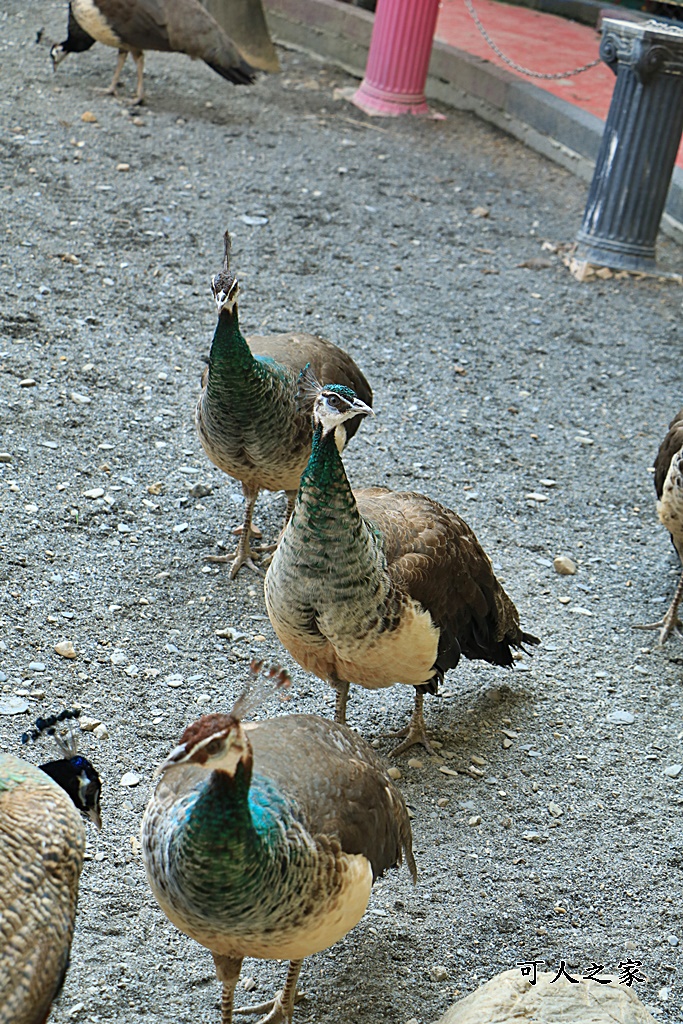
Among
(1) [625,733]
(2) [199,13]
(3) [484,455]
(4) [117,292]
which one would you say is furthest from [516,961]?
(2) [199,13]

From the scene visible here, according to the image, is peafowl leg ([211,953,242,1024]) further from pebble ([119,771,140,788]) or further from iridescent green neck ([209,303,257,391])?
iridescent green neck ([209,303,257,391])

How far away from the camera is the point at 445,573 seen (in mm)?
3510

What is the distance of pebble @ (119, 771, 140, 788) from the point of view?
132 inches

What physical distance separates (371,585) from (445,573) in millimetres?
367

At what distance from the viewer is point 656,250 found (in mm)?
7824

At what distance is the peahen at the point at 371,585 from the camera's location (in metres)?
3.18

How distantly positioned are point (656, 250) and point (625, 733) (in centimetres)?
479

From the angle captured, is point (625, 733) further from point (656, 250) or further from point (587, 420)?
point (656, 250)

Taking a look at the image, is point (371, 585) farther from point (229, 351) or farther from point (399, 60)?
point (399, 60)

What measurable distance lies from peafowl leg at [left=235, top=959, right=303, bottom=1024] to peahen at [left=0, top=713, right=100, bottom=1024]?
558 mm

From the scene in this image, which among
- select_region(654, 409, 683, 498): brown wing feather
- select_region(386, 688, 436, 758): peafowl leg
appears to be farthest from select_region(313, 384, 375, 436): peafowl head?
select_region(654, 409, 683, 498): brown wing feather

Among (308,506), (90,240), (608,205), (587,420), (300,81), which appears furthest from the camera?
(300,81)

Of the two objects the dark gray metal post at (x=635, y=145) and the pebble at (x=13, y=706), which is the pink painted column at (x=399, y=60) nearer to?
the dark gray metal post at (x=635, y=145)

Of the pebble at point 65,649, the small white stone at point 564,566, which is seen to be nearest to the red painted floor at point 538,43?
the small white stone at point 564,566
